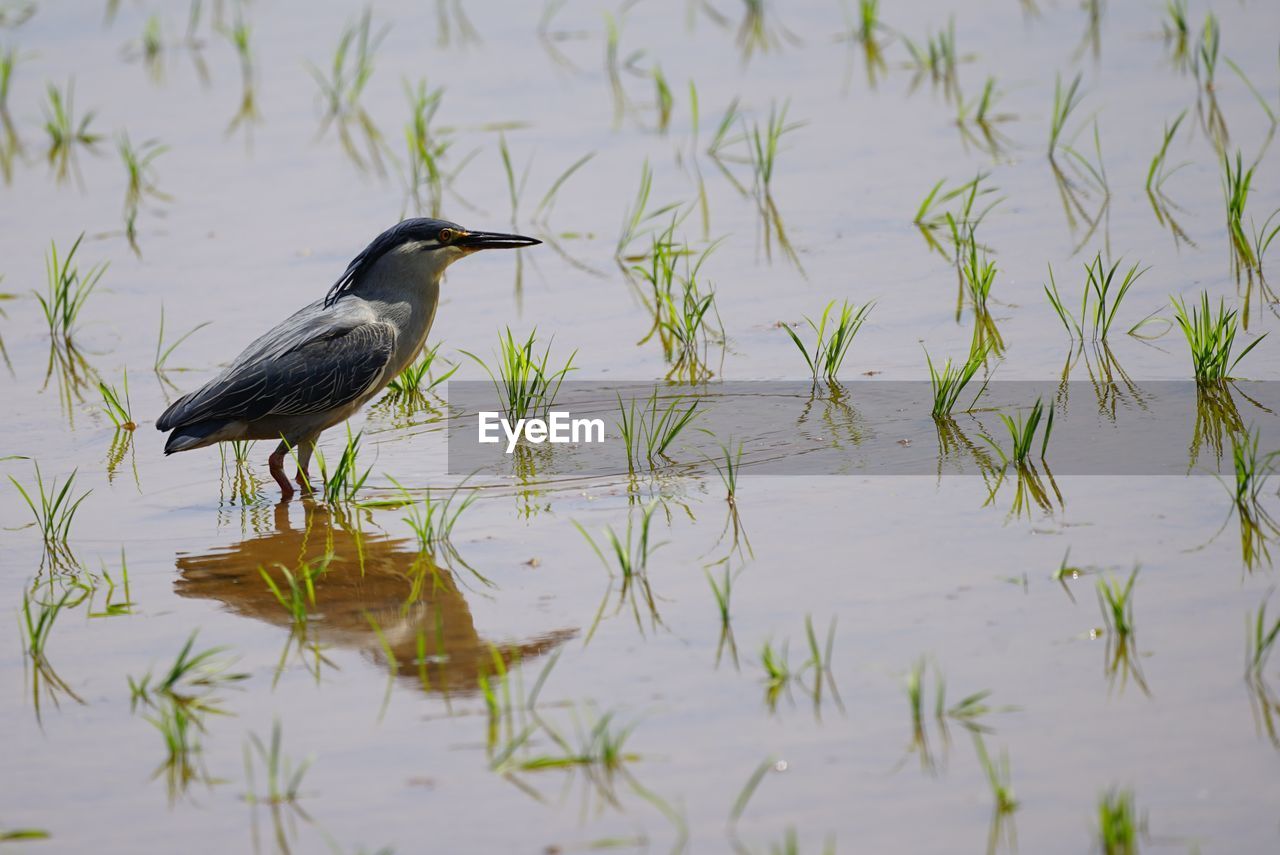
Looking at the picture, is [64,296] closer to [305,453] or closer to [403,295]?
[305,453]

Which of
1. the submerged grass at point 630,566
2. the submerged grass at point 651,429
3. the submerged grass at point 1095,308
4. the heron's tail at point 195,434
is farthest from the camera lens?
the submerged grass at point 1095,308

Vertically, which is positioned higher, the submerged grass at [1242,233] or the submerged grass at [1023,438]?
the submerged grass at [1242,233]

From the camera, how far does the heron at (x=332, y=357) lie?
5.88 m

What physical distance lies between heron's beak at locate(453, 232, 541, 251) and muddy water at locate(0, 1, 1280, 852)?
76cm

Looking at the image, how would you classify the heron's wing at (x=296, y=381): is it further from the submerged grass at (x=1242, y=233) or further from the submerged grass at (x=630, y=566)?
the submerged grass at (x=1242, y=233)

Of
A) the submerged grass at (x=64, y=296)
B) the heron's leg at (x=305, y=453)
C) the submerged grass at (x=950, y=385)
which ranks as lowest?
the heron's leg at (x=305, y=453)

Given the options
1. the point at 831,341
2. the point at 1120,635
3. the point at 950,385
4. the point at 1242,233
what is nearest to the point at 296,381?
the point at 831,341

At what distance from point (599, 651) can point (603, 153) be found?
5.52m

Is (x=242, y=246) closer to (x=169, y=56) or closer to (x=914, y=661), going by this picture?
(x=169, y=56)

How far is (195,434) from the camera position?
5836 millimetres

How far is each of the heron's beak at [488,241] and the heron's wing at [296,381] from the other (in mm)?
560

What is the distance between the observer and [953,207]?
830 cm

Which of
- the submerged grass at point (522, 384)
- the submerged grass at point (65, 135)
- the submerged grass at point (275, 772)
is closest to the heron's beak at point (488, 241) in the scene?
the submerged grass at point (522, 384)

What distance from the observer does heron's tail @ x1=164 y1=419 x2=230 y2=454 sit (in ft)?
19.1
